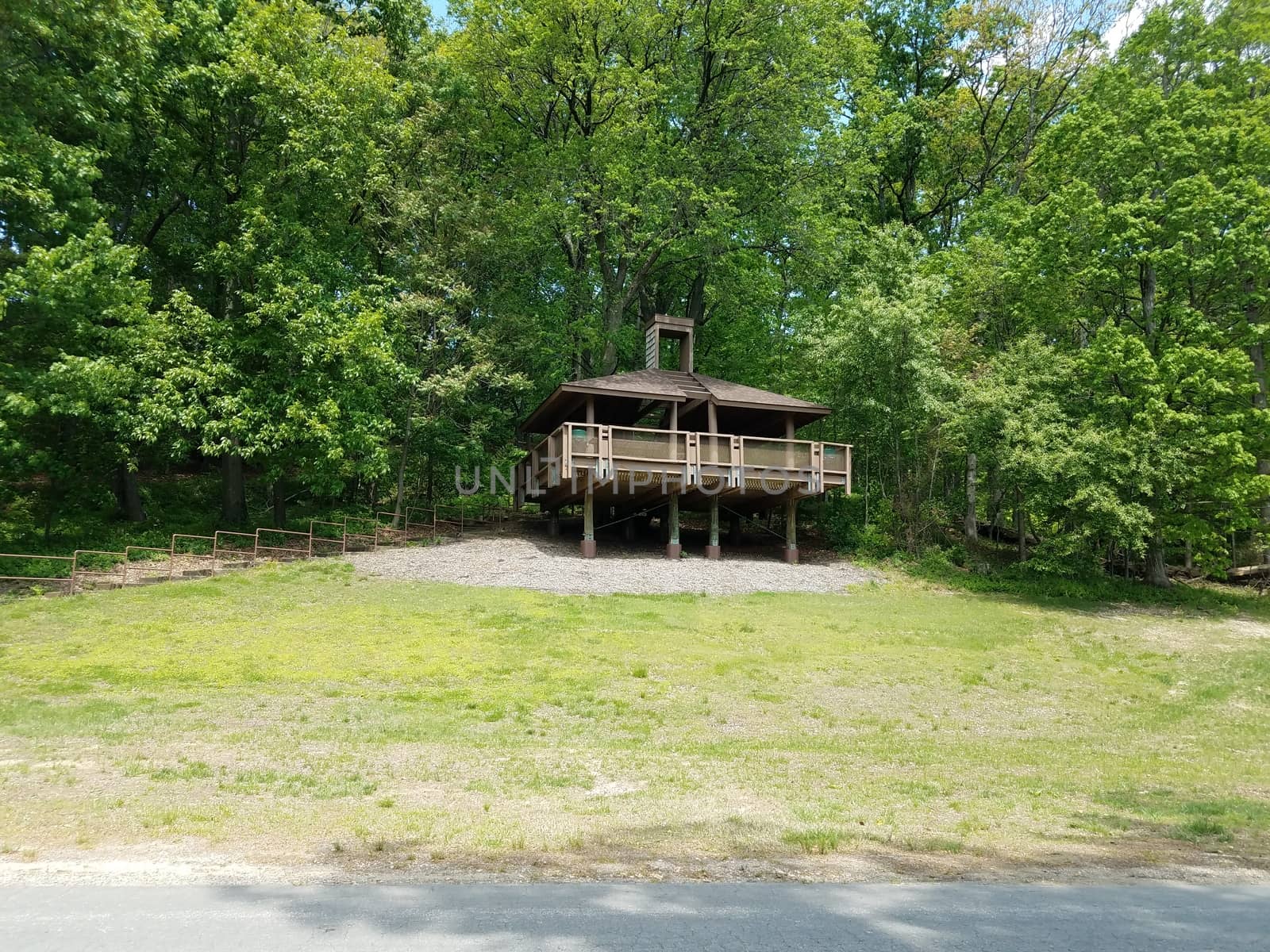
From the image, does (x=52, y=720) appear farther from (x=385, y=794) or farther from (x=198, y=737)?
(x=385, y=794)

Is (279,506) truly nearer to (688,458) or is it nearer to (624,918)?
(688,458)

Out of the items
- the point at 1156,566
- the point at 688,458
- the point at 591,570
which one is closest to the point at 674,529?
the point at 688,458

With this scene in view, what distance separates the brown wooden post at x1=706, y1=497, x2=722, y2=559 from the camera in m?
23.8

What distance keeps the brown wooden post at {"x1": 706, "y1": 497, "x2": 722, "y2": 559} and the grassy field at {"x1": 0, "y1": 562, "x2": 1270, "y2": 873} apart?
6093 millimetres

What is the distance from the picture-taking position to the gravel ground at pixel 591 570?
1925 centimetres

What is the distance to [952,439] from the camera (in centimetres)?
2472

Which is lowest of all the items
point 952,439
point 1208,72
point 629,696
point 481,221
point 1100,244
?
point 629,696

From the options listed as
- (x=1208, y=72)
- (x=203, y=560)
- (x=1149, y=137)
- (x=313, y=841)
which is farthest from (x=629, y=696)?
(x=1208, y=72)

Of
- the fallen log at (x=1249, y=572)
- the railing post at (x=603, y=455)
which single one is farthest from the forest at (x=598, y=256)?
the railing post at (x=603, y=455)

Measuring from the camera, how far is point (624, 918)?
407 cm

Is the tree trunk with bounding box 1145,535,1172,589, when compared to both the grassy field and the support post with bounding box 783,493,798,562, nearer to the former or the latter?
the grassy field

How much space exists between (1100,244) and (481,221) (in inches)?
744

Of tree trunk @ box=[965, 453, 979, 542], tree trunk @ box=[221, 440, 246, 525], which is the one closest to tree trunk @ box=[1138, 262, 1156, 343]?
tree trunk @ box=[965, 453, 979, 542]

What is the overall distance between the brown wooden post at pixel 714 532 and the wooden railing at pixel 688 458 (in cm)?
105
